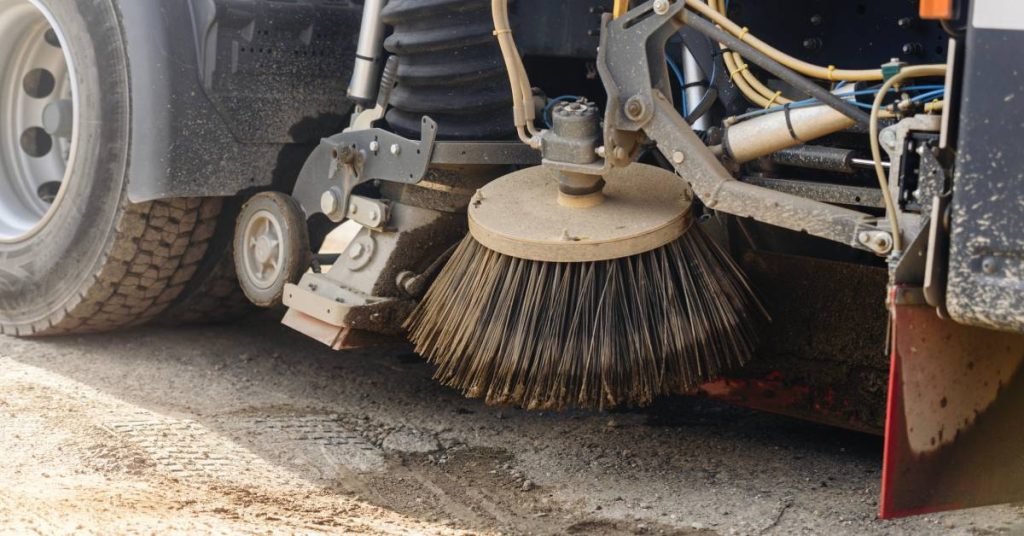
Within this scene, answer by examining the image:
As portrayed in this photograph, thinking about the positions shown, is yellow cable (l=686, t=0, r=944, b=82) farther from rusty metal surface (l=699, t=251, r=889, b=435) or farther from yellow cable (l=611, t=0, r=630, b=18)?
rusty metal surface (l=699, t=251, r=889, b=435)

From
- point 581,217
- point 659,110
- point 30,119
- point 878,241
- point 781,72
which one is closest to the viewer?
point 878,241

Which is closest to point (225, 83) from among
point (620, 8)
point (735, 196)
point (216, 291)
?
point (216, 291)

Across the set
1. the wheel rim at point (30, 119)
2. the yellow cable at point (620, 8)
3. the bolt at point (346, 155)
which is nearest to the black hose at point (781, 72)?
the yellow cable at point (620, 8)

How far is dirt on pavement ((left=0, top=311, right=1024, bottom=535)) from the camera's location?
2.52m

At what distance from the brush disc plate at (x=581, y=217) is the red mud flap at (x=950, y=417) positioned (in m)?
0.64

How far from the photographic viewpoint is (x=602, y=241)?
8.63 ft

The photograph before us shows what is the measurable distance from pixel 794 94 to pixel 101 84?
5.83 ft

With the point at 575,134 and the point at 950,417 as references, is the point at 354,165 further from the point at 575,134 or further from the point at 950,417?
the point at 950,417

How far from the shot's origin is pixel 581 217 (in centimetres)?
272

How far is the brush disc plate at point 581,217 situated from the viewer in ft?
8.68

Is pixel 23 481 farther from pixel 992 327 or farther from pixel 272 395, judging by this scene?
pixel 992 327

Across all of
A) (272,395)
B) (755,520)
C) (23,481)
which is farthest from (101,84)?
(755,520)

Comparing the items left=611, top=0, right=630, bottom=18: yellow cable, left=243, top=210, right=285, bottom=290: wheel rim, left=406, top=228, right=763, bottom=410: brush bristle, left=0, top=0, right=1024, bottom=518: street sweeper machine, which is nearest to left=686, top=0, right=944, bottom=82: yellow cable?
left=0, top=0, right=1024, bottom=518: street sweeper machine

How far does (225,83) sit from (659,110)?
4.07 feet
